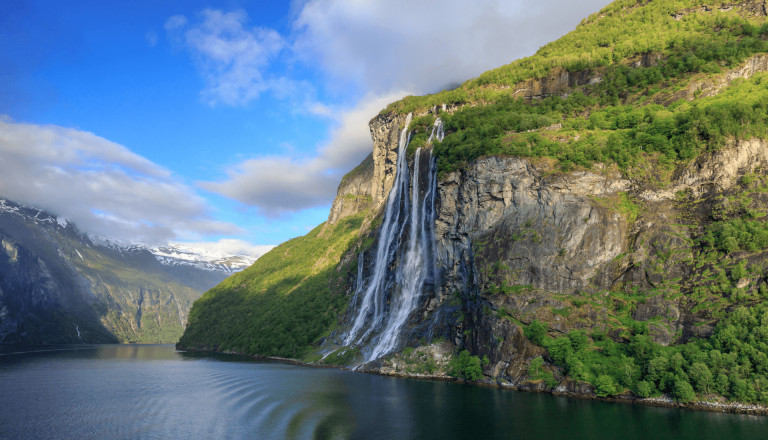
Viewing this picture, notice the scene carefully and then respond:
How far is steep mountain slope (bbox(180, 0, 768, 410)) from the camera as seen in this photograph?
158ft

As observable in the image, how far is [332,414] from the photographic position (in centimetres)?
4078

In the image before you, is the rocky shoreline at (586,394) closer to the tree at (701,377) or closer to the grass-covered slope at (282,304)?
the tree at (701,377)

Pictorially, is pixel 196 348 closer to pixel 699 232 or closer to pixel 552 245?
pixel 552 245

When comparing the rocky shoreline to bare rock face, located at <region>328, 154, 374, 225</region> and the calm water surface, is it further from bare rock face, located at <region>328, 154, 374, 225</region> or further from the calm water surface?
bare rock face, located at <region>328, 154, 374, 225</region>

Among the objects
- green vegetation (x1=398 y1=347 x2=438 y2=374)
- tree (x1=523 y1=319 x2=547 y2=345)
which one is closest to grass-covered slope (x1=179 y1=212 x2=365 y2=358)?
green vegetation (x1=398 y1=347 x2=438 y2=374)

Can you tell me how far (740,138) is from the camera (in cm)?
5772

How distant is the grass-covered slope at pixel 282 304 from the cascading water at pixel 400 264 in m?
19.3

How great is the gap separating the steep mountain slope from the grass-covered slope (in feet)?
53.7

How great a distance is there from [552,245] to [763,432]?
3230 cm

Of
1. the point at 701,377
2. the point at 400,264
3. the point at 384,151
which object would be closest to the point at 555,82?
the point at 400,264

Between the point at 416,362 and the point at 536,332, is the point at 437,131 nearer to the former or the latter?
the point at 416,362

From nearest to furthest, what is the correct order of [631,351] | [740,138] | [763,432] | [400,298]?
[763,432] < [631,351] < [740,138] < [400,298]

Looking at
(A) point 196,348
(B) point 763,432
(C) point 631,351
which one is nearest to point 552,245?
(C) point 631,351

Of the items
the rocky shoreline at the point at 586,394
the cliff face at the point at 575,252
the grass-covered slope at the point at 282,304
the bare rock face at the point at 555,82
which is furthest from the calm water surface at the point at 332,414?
the bare rock face at the point at 555,82
